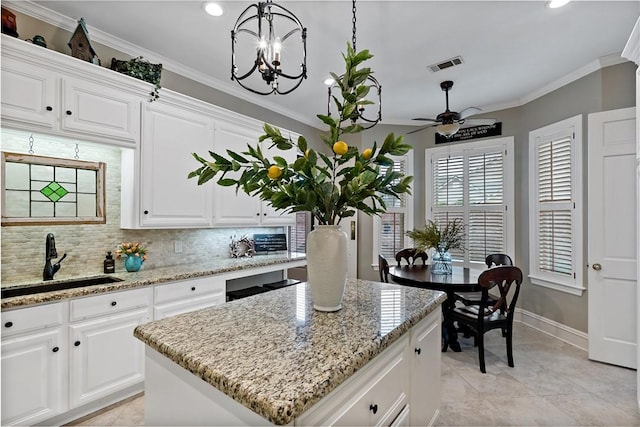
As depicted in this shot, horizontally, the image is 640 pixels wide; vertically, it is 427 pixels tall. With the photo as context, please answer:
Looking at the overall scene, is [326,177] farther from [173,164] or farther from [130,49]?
[130,49]

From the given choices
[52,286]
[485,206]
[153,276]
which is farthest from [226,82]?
[485,206]

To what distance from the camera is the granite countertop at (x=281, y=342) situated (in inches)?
32.1

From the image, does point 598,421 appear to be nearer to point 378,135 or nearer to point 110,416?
point 110,416

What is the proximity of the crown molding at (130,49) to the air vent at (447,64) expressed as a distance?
6.85ft

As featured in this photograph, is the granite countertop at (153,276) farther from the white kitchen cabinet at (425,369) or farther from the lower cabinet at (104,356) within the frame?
the white kitchen cabinet at (425,369)

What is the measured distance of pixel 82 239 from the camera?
2.54 m

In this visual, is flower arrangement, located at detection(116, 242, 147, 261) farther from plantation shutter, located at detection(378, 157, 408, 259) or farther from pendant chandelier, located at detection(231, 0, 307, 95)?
plantation shutter, located at detection(378, 157, 408, 259)

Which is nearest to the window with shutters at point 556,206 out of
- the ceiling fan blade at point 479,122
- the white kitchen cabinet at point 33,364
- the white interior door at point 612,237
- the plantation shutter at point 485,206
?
the white interior door at point 612,237

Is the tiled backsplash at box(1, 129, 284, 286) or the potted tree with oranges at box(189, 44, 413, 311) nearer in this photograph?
the potted tree with oranges at box(189, 44, 413, 311)

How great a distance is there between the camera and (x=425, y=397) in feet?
5.38

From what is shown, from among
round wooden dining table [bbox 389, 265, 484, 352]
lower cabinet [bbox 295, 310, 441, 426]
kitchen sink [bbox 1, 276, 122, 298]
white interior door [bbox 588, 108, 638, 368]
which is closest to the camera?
lower cabinet [bbox 295, 310, 441, 426]

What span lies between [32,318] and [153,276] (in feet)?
2.48

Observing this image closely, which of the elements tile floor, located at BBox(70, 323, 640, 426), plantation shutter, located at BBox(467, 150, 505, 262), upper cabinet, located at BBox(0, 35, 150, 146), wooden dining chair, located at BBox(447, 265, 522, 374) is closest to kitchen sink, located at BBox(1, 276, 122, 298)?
tile floor, located at BBox(70, 323, 640, 426)

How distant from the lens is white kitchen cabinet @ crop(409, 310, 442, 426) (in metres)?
1.49
